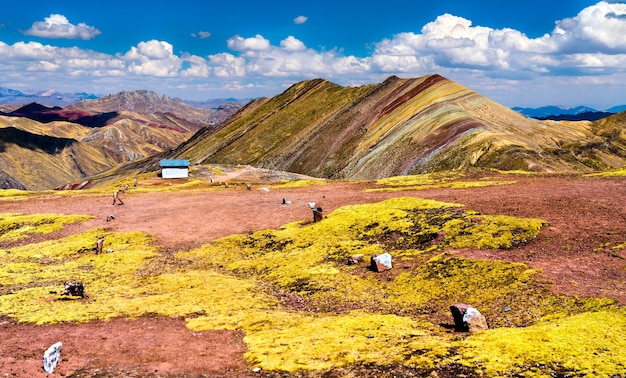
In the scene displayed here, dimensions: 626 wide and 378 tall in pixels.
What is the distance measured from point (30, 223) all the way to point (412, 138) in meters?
83.7

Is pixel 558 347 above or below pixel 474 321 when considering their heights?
above

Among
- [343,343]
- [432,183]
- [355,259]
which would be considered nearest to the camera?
[343,343]

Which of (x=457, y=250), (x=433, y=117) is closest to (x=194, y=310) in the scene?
(x=457, y=250)

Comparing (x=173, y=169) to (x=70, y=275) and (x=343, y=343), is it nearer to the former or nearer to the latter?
(x=70, y=275)

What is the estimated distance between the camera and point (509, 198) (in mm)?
A: 37531

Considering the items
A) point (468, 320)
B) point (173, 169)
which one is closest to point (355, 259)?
point (468, 320)

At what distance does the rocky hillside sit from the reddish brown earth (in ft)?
107

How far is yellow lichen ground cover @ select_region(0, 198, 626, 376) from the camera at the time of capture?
1541 cm

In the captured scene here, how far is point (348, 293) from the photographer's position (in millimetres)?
24672

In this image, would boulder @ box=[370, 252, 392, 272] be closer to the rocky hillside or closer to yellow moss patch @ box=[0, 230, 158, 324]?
yellow moss patch @ box=[0, 230, 158, 324]

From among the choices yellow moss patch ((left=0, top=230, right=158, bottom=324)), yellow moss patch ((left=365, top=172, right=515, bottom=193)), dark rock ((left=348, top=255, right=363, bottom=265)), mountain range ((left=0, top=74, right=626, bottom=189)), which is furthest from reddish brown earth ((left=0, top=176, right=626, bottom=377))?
mountain range ((left=0, top=74, right=626, bottom=189))

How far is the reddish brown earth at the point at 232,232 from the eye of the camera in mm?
17203

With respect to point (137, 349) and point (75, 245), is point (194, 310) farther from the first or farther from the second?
point (75, 245)

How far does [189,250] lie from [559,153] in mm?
70684
